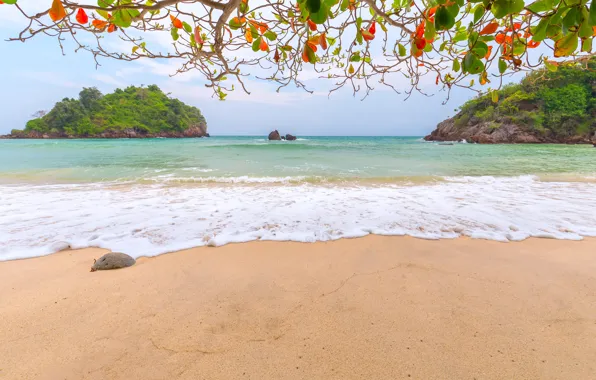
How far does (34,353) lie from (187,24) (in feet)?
6.94

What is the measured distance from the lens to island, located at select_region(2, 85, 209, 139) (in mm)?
42406

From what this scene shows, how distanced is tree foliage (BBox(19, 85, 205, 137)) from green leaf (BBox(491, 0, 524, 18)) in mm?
49070

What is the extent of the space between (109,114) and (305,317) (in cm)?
5453

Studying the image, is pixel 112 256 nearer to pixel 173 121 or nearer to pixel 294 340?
pixel 294 340

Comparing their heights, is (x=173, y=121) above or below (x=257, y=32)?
above

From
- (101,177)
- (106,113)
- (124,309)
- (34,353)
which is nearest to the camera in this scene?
(34,353)

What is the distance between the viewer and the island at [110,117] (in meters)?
42.4

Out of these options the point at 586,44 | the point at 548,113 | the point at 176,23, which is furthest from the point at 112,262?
the point at 548,113

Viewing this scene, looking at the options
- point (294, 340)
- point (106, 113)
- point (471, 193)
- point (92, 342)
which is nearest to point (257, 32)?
point (294, 340)

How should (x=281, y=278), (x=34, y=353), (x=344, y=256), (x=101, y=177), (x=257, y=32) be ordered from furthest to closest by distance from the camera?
(x=101, y=177)
(x=344, y=256)
(x=281, y=278)
(x=257, y=32)
(x=34, y=353)

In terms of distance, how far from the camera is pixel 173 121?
49312 mm

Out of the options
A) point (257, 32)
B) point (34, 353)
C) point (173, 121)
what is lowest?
point (34, 353)

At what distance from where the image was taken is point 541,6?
3.42 ft

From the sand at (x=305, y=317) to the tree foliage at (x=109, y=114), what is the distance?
4797 centimetres
